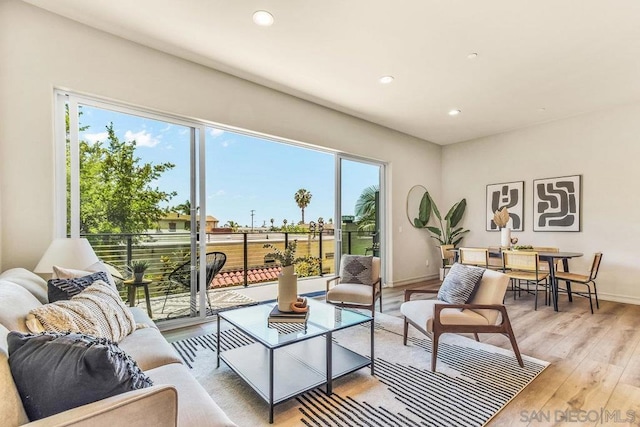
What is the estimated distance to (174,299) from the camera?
135 inches

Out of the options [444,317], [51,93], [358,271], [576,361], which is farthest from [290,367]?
[51,93]

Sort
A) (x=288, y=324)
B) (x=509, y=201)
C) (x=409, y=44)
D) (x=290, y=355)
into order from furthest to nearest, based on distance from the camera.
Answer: (x=509, y=201), (x=409, y=44), (x=290, y=355), (x=288, y=324)

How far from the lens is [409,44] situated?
2.95 m

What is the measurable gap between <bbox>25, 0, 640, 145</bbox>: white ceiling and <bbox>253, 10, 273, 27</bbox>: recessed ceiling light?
4 centimetres

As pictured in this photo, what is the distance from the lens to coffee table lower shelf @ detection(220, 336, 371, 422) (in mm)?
1966

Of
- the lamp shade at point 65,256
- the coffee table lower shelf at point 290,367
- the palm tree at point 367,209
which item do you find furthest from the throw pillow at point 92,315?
the palm tree at point 367,209

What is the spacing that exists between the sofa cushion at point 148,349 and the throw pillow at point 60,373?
0.70 metres

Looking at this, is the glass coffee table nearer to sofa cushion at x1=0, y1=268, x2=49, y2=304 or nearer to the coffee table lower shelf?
the coffee table lower shelf

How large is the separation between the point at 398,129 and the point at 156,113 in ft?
13.4

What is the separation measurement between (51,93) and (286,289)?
2652 millimetres

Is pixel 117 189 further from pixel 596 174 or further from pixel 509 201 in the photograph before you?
pixel 596 174

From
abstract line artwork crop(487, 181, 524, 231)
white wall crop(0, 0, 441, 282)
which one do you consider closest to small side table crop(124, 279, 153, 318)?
white wall crop(0, 0, 441, 282)

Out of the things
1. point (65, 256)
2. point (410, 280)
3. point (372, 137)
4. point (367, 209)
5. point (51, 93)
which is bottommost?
point (410, 280)

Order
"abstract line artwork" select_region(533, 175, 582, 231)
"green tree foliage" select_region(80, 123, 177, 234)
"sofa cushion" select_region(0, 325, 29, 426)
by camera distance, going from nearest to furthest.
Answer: "sofa cushion" select_region(0, 325, 29, 426) → "green tree foliage" select_region(80, 123, 177, 234) → "abstract line artwork" select_region(533, 175, 582, 231)
